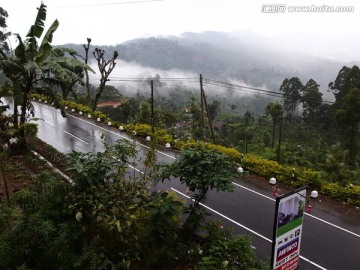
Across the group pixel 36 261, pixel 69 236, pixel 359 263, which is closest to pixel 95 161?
Result: pixel 69 236

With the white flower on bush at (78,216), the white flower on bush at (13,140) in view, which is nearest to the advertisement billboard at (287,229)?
the white flower on bush at (78,216)

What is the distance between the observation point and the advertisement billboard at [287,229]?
5.89 meters

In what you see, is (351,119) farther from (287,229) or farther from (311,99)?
(287,229)

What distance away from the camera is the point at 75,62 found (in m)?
12.9

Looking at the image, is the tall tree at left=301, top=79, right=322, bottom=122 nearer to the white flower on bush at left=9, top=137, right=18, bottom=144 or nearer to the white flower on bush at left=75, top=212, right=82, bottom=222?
the white flower on bush at left=9, top=137, right=18, bottom=144

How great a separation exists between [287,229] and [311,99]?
48.9 metres

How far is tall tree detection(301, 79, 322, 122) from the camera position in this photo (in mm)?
51031

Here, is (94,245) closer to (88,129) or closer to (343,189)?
(343,189)

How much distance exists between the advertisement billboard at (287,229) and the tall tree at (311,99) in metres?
47.1

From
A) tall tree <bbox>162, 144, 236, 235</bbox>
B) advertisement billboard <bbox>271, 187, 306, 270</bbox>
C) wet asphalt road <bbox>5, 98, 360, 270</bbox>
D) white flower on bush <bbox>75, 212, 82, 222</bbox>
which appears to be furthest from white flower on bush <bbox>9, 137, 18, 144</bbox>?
advertisement billboard <bbox>271, 187, 306, 270</bbox>

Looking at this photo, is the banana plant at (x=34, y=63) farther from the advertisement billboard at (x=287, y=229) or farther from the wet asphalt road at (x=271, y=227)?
the advertisement billboard at (x=287, y=229)

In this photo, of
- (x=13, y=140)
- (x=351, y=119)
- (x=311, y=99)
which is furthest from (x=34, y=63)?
(x=311, y=99)

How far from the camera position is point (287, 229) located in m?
6.09

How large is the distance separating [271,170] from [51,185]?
11.7 metres
